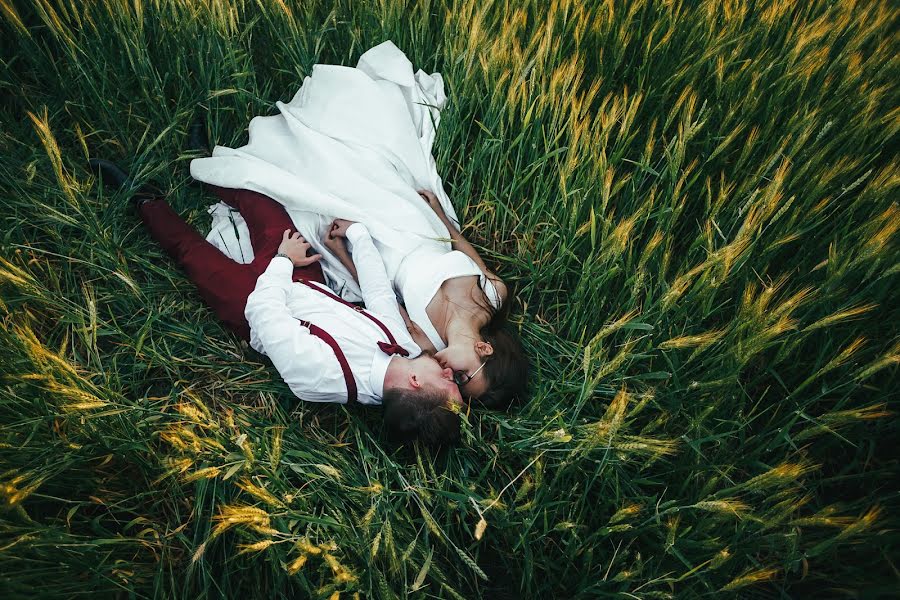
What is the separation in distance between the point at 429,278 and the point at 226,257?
0.84 m

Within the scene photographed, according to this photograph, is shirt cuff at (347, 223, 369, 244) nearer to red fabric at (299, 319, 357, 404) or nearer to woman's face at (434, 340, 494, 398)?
red fabric at (299, 319, 357, 404)

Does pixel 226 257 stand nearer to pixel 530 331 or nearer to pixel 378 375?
pixel 378 375

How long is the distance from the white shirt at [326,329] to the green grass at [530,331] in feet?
0.52

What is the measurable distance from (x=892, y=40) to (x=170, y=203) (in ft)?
10.6

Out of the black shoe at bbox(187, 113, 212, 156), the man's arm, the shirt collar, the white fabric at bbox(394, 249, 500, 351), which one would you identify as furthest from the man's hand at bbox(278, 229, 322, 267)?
the black shoe at bbox(187, 113, 212, 156)

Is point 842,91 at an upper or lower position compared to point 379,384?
upper

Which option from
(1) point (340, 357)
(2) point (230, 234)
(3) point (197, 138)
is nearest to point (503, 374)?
(1) point (340, 357)

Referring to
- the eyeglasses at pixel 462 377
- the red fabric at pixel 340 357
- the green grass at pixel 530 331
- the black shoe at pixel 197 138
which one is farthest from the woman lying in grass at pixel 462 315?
the black shoe at pixel 197 138

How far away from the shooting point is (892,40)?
7.23ft

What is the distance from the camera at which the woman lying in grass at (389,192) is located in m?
2.00

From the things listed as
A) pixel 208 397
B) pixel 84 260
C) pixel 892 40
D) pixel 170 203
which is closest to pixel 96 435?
pixel 208 397

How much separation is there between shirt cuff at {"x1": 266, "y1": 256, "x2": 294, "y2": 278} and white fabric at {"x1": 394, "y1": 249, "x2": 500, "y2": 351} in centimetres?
44

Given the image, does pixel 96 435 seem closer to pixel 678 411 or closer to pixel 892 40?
pixel 678 411

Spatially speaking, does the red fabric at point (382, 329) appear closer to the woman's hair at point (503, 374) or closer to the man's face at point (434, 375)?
the man's face at point (434, 375)
